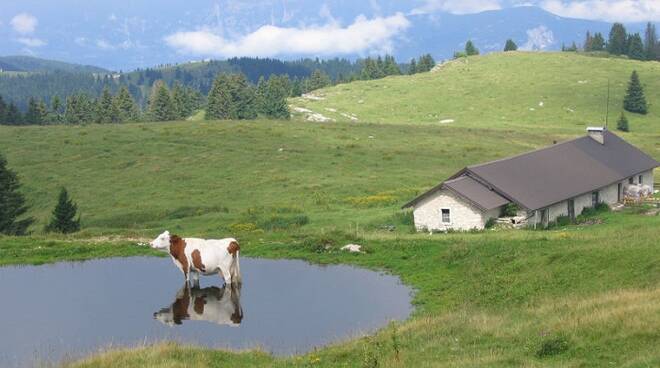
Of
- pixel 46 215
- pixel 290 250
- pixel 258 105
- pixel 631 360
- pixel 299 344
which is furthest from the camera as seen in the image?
pixel 258 105

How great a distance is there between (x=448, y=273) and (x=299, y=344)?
10715 millimetres

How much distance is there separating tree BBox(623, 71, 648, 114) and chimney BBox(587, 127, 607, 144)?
247 feet

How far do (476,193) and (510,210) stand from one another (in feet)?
7.81

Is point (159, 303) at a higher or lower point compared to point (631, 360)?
lower

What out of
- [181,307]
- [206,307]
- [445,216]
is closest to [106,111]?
[445,216]

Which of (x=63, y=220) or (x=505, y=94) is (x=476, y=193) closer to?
(x=63, y=220)

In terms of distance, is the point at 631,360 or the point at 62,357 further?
the point at 62,357

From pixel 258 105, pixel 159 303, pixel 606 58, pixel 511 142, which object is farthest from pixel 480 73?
pixel 159 303

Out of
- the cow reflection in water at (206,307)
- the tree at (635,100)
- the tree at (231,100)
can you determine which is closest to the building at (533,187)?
the cow reflection in water at (206,307)

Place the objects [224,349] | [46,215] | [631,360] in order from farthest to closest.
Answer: [46,215], [224,349], [631,360]

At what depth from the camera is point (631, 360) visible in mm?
16750

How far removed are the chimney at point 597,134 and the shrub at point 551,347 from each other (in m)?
43.6

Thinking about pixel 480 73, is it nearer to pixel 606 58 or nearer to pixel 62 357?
pixel 606 58

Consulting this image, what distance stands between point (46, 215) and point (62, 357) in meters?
39.7
